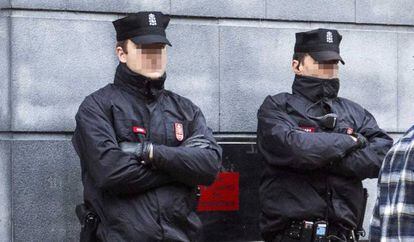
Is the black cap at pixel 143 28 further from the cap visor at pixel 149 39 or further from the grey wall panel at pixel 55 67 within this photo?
the grey wall panel at pixel 55 67

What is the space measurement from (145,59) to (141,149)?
64 cm

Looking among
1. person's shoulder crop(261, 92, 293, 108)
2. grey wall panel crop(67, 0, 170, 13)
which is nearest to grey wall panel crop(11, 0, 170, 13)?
grey wall panel crop(67, 0, 170, 13)

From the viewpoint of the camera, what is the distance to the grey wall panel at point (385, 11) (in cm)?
820

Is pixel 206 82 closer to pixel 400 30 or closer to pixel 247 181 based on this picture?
pixel 247 181

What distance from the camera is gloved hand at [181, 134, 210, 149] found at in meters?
5.97

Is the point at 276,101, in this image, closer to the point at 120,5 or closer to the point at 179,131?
the point at 179,131

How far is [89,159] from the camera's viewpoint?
226 inches

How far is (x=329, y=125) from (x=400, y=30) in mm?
2056

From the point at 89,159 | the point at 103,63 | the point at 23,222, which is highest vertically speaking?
the point at 103,63

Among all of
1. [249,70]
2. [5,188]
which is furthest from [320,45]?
[5,188]

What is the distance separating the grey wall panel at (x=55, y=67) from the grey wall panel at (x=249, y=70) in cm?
96

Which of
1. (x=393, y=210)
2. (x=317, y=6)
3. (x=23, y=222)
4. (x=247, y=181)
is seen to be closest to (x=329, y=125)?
(x=247, y=181)

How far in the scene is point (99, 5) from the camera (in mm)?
7102

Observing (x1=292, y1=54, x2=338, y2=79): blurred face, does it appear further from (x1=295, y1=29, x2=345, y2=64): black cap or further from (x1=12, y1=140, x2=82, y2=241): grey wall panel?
(x1=12, y1=140, x2=82, y2=241): grey wall panel
